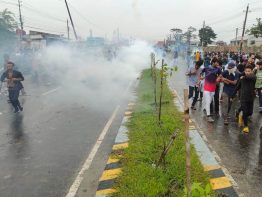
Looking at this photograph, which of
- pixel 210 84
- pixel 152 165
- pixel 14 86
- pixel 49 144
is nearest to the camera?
pixel 152 165

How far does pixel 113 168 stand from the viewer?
6.24 meters

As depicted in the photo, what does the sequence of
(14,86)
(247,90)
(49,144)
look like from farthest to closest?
(14,86) < (247,90) < (49,144)

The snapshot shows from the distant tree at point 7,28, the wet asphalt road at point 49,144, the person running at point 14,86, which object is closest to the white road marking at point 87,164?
the wet asphalt road at point 49,144

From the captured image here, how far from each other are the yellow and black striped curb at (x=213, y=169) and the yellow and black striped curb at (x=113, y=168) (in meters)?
1.57

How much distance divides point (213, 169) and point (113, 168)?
1.79 meters

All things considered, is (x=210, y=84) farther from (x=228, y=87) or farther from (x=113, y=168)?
(x=113, y=168)

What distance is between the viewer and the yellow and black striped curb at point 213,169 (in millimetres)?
5340

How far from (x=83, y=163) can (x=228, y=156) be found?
2.88 meters

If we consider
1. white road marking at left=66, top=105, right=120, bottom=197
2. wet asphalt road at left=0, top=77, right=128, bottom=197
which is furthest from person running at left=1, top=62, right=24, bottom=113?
white road marking at left=66, top=105, right=120, bottom=197

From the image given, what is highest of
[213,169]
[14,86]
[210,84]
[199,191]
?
[210,84]

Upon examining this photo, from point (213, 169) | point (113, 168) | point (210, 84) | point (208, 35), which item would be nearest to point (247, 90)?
point (210, 84)

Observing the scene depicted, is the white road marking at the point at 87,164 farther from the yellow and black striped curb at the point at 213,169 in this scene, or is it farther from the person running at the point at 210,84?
the person running at the point at 210,84

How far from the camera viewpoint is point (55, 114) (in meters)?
11.2

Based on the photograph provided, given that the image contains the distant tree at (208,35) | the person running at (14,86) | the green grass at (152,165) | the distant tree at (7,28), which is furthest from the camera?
the distant tree at (208,35)
